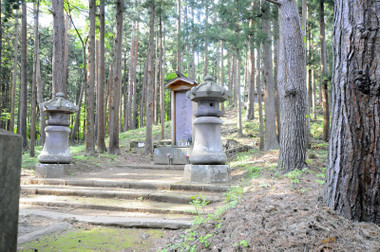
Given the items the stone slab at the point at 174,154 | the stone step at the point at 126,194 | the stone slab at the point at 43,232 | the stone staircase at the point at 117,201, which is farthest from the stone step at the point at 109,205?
the stone slab at the point at 174,154

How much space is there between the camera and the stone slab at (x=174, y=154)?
967cm

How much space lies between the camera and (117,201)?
471 centimetres

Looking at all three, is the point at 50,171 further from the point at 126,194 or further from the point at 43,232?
the point at 43,232

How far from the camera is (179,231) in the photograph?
128 inches

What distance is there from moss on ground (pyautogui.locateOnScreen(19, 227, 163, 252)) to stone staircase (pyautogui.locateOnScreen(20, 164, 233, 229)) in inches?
7.6

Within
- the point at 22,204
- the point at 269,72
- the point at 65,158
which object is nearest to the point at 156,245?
the point at 22,204

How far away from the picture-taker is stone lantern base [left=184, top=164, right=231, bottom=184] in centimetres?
559

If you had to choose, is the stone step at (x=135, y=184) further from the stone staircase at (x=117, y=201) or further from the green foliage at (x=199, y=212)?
the green foliage at (x=199, y=212)

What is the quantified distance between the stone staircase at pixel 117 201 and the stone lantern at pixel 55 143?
1.39 ft

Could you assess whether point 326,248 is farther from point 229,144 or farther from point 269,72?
point 229,144

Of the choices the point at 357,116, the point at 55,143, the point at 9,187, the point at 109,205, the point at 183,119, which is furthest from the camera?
the point at 183,119

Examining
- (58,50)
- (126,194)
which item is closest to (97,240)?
(126,194)

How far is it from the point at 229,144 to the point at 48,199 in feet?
28.0

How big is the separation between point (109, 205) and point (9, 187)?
2632mm
